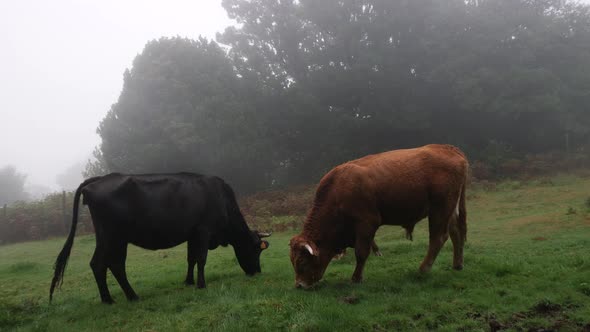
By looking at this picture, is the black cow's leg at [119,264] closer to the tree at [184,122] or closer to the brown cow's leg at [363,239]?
the brown cow's leg at [363,239]

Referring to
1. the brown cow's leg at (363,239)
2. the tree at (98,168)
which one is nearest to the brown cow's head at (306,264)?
the brown cow's leg at (363,239)

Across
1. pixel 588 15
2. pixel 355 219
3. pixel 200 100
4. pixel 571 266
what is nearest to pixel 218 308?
pixel 355 219

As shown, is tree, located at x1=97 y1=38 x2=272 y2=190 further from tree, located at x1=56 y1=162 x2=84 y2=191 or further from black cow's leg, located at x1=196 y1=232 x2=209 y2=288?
tree, located at x1=56 y1=162 x2=84 y2=191

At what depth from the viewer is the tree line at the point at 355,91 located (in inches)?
1094

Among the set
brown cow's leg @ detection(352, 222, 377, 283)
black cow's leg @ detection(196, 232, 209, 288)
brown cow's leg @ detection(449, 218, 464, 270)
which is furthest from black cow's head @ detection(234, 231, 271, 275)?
brown cow's leg @ detection(449, 218, 464, 270)

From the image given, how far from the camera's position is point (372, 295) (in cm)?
673

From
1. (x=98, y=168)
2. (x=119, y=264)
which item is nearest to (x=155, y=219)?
(x=119, y=264)

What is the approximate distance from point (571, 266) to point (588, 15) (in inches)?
1140

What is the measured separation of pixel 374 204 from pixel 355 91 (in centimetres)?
2341

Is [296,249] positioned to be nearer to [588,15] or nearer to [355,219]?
[355,219]

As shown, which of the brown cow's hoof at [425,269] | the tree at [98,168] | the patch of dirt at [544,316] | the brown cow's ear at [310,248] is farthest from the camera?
the tree at [98,168]

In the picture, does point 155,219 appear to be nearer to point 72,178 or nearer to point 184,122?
point 184,122

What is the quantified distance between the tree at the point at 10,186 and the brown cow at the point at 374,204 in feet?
223

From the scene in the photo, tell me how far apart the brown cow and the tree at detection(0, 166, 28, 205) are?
223 ft
